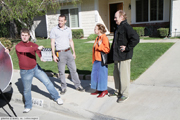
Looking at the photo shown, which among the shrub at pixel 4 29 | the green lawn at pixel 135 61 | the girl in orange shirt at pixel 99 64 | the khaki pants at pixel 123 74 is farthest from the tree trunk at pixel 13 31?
the khaki pants at pixel 123 74

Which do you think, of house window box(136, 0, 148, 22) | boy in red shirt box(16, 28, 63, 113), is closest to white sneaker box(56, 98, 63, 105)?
boy in red shirt box(16, 28, 63, 113)

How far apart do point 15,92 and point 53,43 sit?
1.97m

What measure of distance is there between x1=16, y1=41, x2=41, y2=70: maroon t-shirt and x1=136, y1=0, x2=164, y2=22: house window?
37.3 ft

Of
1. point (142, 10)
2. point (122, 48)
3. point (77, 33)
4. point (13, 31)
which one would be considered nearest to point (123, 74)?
point (122, 48)

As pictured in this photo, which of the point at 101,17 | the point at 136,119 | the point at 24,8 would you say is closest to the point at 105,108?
the point at 136,119

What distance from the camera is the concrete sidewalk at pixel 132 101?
11.7 feet

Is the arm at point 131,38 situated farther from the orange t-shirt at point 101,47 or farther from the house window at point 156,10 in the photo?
the house window at point 156,10

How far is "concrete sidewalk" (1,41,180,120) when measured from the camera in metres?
3.57

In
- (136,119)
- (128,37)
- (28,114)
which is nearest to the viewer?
(136,119)

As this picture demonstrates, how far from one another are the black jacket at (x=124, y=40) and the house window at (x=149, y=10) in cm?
1047

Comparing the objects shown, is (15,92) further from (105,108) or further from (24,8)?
(24,8)

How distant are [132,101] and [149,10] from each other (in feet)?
35.7

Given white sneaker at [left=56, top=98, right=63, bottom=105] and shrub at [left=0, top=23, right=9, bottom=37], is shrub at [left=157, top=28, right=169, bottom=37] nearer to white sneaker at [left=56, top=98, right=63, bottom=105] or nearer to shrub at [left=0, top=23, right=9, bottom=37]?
white sneaker at [left=56, top=98, right=63, bottom=105]

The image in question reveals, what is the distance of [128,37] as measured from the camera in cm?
380
